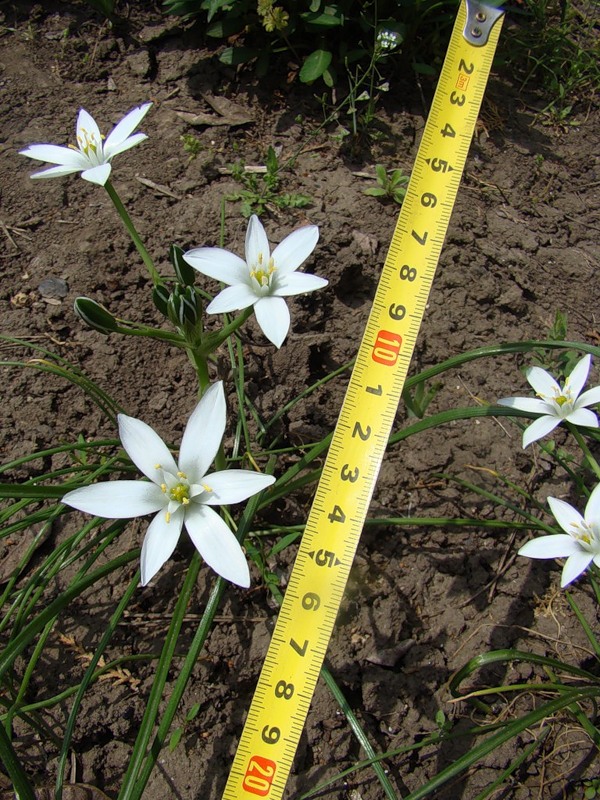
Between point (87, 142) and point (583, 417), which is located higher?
point (87, 142)

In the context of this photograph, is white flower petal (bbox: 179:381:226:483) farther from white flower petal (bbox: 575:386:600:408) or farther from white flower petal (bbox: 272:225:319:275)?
white flower petal (bbox: 575:386:600:408)

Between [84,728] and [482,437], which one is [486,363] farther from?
[84,728]

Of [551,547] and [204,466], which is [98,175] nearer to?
[204,466]

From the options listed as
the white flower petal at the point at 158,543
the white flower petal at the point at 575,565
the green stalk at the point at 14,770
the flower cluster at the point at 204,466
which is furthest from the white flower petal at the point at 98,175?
the white flower petal at the point at 575,565

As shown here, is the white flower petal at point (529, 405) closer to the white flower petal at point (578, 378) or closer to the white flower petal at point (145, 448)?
the white flower petal at point (578, 378)

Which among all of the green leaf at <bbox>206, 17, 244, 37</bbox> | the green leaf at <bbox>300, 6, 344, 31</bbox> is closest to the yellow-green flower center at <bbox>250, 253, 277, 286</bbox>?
the green leaf at <bbox>300, 6, 344, 31</bbox>

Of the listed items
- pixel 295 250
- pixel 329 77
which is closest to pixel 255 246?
pixel 295 250

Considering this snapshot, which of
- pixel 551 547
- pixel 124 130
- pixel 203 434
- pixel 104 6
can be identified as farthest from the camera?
pixel 104 6

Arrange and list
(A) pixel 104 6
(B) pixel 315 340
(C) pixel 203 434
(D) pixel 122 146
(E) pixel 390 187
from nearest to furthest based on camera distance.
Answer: (C) pixel 203 434 → (D) pixel 122 146 → (B) pixel 315 340 → (E) pixel 390 187 → (A) pixel 104 6
